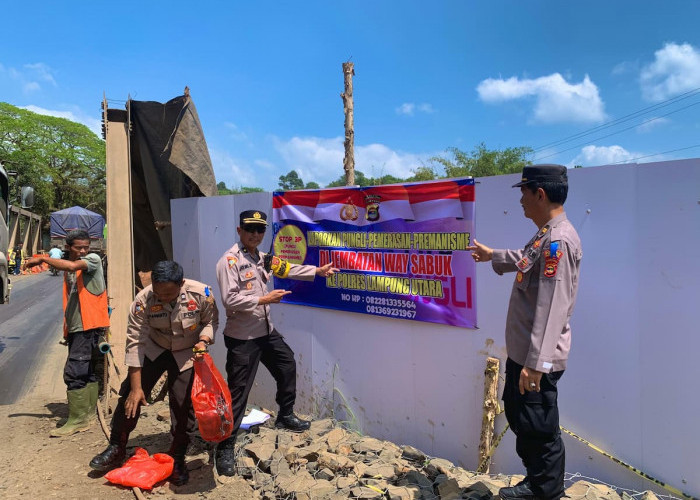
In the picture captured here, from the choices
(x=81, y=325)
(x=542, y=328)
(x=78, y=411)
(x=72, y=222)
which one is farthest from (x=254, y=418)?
(x=72, y=222)

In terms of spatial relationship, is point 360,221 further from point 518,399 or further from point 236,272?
point 518,399

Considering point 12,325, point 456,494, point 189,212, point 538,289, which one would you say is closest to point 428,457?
point 456,494

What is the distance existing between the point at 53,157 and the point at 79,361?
34.4m

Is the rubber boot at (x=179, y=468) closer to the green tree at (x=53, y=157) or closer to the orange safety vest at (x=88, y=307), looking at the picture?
the orange safety vest at (x=88, y=307)

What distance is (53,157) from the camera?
3216 centimetres

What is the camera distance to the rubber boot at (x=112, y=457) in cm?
333

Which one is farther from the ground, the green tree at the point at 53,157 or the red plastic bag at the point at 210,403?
the green tree at the point at 53,157

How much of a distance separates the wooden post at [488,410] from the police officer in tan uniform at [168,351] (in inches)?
79.7

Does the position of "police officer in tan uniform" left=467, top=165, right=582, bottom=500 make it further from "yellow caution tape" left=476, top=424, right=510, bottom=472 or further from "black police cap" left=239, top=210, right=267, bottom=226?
"black police cap" left=239, top=210, right=267, bottom=226

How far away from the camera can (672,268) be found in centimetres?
264

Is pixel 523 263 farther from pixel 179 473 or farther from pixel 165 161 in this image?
pixel 165 161

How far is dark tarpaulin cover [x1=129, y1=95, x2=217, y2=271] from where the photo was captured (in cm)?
583

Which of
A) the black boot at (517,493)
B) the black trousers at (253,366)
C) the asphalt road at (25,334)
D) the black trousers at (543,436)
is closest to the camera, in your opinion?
the black trousers at (543,436)

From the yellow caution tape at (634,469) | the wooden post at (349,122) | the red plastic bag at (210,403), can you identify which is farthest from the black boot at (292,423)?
the wooden post at (349,122)
